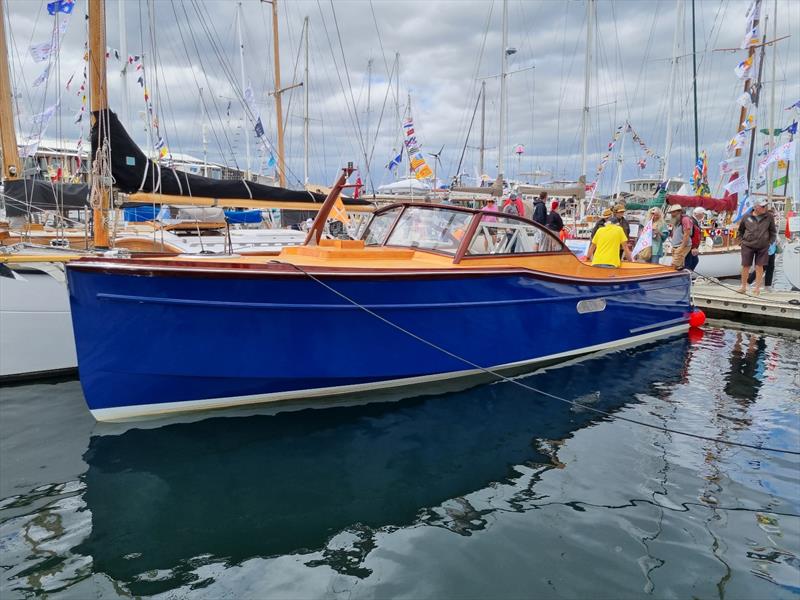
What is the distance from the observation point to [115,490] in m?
3.96

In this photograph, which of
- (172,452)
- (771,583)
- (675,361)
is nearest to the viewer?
(771,583)

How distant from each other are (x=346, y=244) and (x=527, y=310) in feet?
7.63

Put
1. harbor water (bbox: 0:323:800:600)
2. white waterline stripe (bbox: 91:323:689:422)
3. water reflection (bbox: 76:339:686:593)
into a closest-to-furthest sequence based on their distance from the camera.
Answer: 1. harbor water (bbox: 0:323:800:600)
2. water reflection (bbox: 76:339:686:593)
3. white waterline stripe (bbox: 91:323:689:422)

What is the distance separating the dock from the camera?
33.6 ft

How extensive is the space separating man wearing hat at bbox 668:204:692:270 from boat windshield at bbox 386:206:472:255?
514cm

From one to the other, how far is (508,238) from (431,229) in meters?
0.98

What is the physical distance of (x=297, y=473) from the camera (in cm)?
425

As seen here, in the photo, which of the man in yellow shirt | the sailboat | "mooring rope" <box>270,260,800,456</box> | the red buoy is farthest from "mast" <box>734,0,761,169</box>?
the sailboat

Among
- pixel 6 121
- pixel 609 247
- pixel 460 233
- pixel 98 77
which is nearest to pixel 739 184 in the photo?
pixel 609 247

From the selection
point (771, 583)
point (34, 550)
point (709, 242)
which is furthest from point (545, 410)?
point (709, 242)

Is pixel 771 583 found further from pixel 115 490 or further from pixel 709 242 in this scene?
pixel 709 242

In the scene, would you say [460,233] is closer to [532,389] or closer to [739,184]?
[532,389]

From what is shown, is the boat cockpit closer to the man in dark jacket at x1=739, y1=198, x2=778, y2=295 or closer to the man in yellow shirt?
the man in yellow shirt

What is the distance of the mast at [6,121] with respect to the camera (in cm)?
822
